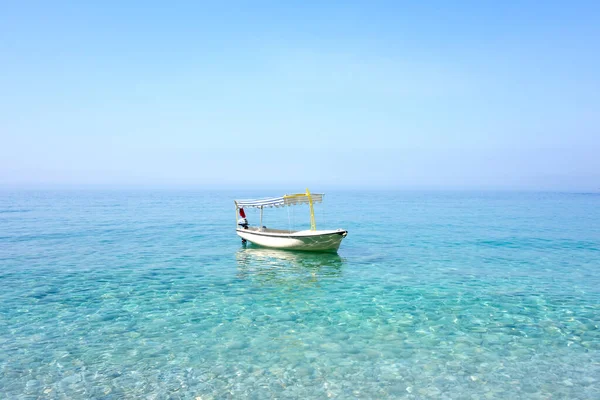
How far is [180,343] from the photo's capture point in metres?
13.7

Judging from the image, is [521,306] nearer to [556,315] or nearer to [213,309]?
[556,315]

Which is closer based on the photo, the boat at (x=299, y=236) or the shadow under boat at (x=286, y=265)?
the shadow under boat at (x=286, y=265)

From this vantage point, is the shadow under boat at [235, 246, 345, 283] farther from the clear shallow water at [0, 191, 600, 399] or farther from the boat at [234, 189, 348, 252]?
the boat at [234, 189, 348, 252]

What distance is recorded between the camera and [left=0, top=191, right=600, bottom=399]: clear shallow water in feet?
36.7

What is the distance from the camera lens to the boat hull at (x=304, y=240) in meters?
28.0

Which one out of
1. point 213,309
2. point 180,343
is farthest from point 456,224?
point 180,343

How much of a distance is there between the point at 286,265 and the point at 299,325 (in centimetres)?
1089

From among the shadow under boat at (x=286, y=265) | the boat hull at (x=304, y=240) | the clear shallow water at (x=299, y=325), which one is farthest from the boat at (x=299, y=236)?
the clear shallow water at (x=299, y=325)

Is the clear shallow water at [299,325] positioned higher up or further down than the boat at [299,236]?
further down

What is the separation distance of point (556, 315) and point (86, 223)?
49581 millimetres

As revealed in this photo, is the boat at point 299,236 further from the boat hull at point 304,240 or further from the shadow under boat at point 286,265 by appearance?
the shadow under boat at point 286,265

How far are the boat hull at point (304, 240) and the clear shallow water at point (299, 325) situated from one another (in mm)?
938

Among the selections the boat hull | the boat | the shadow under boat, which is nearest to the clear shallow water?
the shadow under boat

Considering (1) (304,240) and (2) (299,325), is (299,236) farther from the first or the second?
(2) (299,325)
